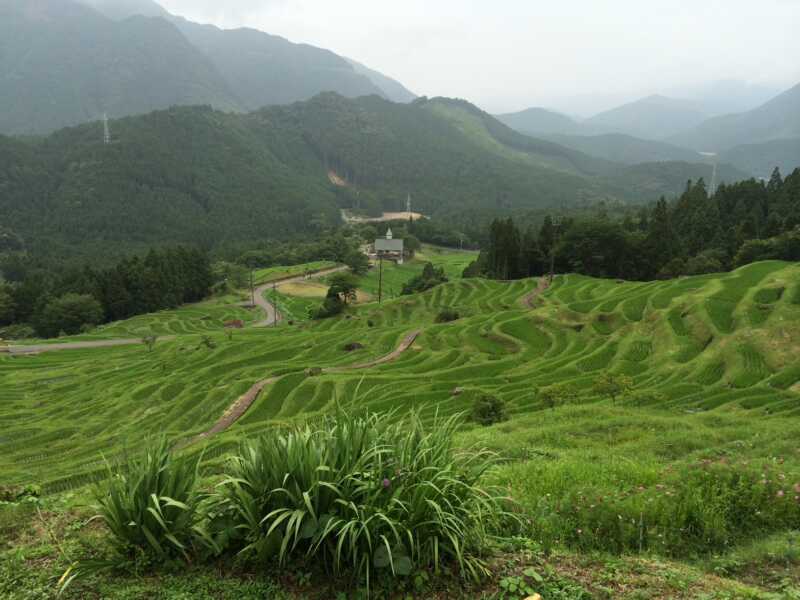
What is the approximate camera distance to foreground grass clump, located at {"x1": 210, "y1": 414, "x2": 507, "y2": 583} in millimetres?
5406

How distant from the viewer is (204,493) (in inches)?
252

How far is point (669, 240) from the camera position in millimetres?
94438

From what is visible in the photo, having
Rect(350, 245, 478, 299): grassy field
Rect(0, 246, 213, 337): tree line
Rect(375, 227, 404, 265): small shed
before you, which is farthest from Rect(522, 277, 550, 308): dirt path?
Rect(0, 246, 213, 337): tree line

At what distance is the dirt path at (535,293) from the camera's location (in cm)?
7597

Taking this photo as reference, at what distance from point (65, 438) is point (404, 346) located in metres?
33.8

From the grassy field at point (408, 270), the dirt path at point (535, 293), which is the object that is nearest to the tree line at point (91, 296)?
the grassy field at point (408, 270)

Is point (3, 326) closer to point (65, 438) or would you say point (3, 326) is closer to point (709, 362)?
point (65, 438)

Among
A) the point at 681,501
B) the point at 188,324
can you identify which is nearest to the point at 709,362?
the point at 681,501

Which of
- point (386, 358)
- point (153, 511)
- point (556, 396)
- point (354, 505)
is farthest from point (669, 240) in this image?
point (153, 511)

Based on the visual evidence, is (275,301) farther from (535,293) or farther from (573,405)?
(573,405)

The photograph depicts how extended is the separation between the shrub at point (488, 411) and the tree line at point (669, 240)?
6956 centimetres

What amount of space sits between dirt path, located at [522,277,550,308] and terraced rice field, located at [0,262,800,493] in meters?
3.57

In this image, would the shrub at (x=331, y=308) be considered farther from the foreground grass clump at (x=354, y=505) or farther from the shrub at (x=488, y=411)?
the foreground grass clump at (x=354, y=505)

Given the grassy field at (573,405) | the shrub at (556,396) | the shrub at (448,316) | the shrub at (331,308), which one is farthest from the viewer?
the shrub at (331,308)
